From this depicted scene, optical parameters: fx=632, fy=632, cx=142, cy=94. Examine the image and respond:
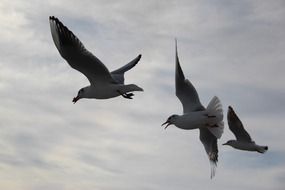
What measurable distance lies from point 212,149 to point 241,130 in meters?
1.98

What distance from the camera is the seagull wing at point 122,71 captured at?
1973 centimetres

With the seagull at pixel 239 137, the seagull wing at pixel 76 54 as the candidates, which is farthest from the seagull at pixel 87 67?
the seagull at pixel 239 137

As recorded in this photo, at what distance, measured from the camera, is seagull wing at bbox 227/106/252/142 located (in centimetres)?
2316

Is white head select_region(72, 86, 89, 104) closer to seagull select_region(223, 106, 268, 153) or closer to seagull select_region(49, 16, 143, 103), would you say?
seagull select_region(49, 16, 143, 103)

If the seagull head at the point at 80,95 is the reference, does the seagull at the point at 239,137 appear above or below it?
above

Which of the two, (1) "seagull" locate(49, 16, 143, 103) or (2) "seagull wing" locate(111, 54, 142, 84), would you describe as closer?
(1) "seagull" locate(49, 16, 143, 103)

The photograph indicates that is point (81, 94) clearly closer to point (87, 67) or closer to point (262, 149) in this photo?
point (87, 67)

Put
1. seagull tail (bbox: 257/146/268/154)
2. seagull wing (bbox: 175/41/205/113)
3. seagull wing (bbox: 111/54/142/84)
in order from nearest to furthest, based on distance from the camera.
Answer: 1. seagull wing (bbox: 111/54/142/84)
2. seagull wing (bbox: 175/41/205/113)
3. seagull tail (bbox: 257/146/268/154)

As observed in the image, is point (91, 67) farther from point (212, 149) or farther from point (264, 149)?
point (264, 149)

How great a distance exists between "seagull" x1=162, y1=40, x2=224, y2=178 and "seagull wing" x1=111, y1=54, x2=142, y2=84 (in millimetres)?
1567

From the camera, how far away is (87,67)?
17797 mm

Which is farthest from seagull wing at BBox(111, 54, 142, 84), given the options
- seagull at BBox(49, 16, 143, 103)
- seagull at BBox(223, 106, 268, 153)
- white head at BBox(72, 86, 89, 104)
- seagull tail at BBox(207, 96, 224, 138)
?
seagull at BBox(223, 106, 268, 153)

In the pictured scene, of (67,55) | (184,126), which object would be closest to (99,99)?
(67,55)

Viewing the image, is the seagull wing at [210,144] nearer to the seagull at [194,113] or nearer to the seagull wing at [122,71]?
the seagull at [194,113]
